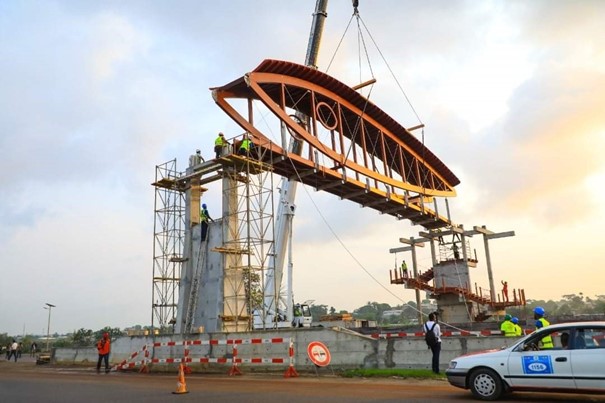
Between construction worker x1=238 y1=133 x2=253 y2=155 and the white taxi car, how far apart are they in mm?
15034

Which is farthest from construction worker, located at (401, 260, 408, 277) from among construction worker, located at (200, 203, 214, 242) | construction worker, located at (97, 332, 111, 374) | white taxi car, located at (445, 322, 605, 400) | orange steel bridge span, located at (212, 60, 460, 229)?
white taxi car, located at (445, 322, 605, 400)

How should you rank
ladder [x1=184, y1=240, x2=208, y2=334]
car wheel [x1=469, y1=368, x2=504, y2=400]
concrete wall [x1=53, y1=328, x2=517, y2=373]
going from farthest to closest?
ladder [x1=184, y1=240, x2=208, y2=334] → concrete wall [x1=53, y1=328, x2=517, y2=373] → car wheel [x1=469, y1=368, x2=504, y2=400]

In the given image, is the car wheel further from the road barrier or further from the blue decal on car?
the road barrier

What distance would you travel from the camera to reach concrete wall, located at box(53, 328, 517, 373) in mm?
14219

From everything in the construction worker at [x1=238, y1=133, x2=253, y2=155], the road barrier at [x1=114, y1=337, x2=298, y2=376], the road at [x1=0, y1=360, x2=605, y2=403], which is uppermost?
the construction worker at [x1=238, y1=133, x2=253, y2=155]

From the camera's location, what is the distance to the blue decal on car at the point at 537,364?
28.6ft

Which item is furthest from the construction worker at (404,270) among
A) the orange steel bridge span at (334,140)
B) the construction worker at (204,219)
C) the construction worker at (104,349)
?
the construction worker at (104,349)

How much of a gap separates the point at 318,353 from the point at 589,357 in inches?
333

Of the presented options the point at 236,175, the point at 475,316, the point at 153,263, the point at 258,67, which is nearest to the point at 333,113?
the point at 258,67

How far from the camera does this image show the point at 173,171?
26.0m

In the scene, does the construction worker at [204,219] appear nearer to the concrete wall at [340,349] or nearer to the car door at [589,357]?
the concrete wall at [340,349]

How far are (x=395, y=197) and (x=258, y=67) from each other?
12.7m

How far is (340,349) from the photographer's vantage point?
1584 cm

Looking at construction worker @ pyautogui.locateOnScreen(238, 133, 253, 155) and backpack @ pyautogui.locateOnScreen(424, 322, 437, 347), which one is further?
construction worker @ pyautogui.locateOnScreen(238, 133, 253, 155)
